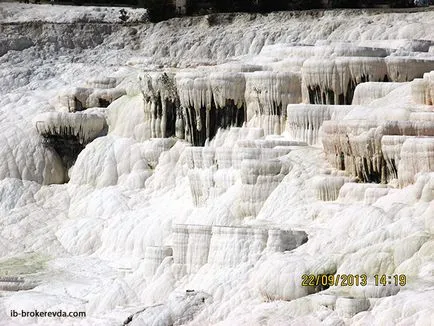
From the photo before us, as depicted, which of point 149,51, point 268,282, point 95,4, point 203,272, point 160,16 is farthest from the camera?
point 95,4

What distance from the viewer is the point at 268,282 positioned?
938 inches

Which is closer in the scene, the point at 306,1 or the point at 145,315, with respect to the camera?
the point at 145,315

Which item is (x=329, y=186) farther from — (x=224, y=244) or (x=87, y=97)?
(x=87, y=97)

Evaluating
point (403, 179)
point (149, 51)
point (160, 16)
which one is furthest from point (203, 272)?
point (160, 16)

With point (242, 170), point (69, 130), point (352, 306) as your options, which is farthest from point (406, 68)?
point (352, 306)

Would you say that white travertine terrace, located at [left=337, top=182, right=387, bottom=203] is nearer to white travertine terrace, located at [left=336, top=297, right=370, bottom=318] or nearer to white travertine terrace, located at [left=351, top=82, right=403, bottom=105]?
white travertine terrace, located at [left=351, top=82, right=403, bottom=105]

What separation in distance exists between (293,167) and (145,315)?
423 cm

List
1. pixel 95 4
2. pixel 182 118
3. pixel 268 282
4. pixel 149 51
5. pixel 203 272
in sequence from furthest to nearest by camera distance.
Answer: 1. pixel 95 4
2. pixel 149 51
3. pixel 182 118
4. pixel 203 272
5. pixel 268 282

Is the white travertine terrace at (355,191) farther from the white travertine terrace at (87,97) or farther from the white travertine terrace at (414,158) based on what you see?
the white travertine terrace at (87,97)

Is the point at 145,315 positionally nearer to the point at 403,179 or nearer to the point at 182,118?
the point at 403,179

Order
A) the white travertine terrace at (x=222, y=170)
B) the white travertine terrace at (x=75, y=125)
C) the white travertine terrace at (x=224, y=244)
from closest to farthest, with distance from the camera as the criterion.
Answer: the white travertine terrace at (x=222, y=170) → the white travertine terrace at (x=224, y=244) → the white travertine terrace at (x=75, y=125)

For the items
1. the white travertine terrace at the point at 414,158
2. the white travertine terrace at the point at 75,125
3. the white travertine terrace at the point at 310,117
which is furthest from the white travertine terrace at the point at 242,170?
the white travertine terrace at the point at 75,125

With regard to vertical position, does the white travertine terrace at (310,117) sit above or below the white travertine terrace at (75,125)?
above

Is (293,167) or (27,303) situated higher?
(293,167)
